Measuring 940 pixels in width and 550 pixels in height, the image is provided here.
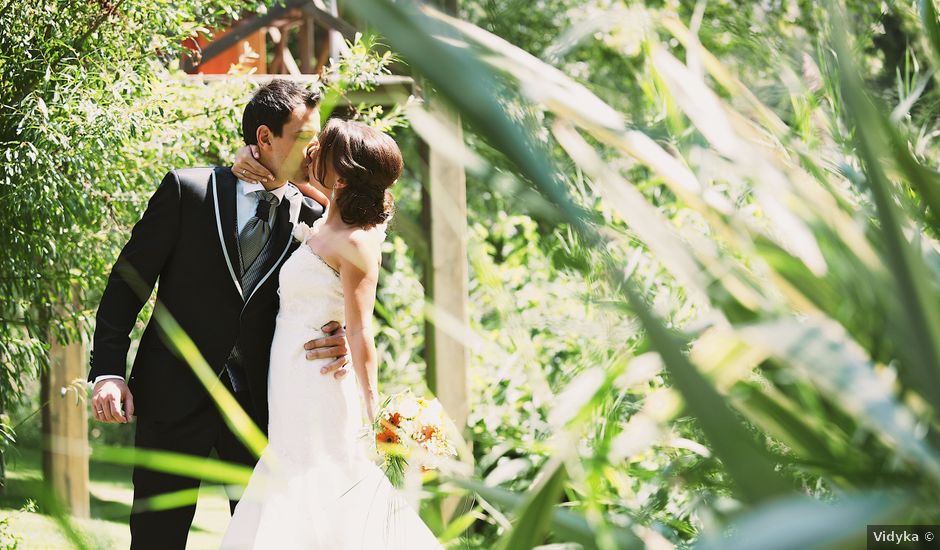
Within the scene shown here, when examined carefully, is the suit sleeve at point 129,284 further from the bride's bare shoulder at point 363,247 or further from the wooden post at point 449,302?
the wooden post at point 449,302

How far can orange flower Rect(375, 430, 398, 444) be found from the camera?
7.02ft

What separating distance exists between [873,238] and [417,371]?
4.08 meters

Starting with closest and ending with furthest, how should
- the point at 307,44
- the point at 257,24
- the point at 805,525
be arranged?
the point at 805,525 → the point at 257,24 → the point at 307,44

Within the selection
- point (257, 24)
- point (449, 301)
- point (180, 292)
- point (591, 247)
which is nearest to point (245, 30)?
point (257, 24)

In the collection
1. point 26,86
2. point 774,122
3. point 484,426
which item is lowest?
point 484,426

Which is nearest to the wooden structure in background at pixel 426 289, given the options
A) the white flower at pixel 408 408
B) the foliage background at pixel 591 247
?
the foliage background at pixel 591 247

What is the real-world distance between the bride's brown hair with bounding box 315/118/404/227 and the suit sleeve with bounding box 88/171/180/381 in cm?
47

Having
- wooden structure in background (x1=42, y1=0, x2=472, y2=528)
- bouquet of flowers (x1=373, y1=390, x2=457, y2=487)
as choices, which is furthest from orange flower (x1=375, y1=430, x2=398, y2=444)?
wooden structure in background (x1=42, y1=0, x2=472, y2=528)

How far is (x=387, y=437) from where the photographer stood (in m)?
2.16

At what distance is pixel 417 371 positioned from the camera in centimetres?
462

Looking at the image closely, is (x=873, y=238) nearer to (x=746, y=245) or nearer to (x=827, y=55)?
(x=746, y=245)

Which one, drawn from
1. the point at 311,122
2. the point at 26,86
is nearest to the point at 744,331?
the point at 311,122

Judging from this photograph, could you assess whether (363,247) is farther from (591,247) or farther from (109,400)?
(591,247)

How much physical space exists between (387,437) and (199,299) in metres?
0.75
